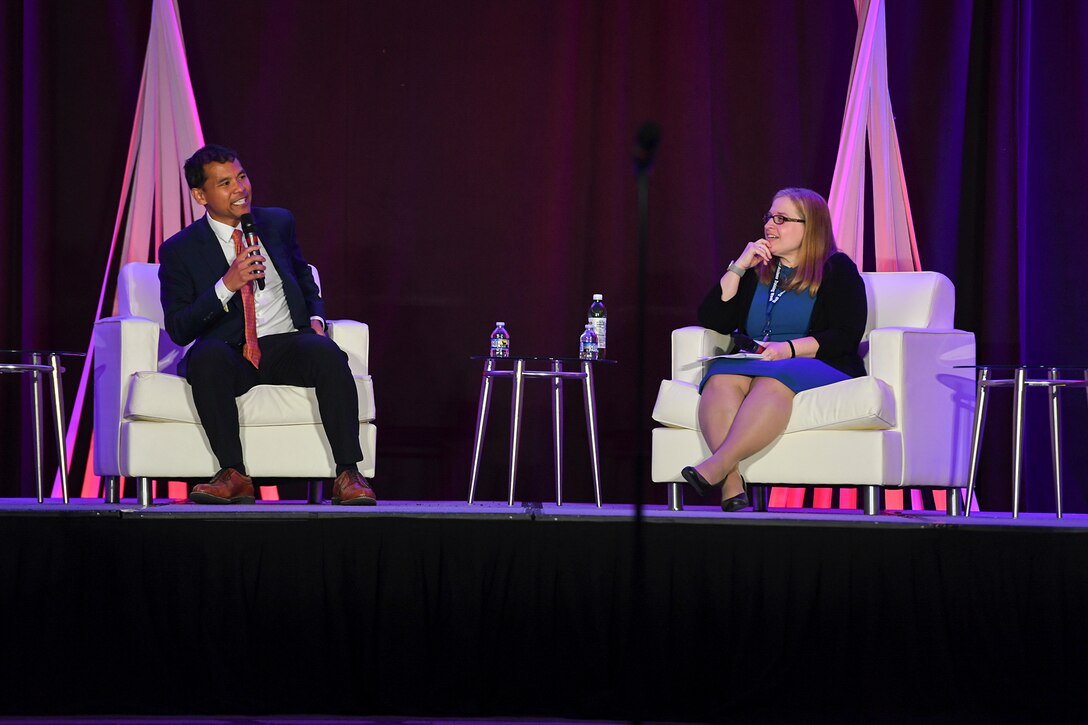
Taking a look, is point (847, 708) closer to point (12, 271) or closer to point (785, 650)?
point (785, 650)

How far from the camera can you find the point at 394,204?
200 inches

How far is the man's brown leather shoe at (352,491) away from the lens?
3393 mm

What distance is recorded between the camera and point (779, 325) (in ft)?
12.4

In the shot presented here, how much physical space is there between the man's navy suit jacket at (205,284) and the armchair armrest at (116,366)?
5.0 inches

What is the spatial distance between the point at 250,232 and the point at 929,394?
217cm

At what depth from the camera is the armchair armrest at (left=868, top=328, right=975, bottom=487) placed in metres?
3.68

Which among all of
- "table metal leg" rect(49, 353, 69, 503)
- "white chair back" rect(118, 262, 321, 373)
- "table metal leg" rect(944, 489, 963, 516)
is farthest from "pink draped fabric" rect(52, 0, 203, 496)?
"table metal leg" rect(944, 489, 963, 516)

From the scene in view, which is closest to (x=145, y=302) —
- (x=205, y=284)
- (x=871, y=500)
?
(x=205, y=284)

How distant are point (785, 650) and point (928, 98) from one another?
3.03 m

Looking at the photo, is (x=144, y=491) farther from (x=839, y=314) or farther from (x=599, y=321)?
(x=839, y=314)

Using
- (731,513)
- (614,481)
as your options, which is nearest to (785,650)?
(731,513)

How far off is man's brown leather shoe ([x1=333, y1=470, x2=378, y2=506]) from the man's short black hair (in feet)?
3.41

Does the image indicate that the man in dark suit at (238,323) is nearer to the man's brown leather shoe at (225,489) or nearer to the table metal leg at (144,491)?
the man's brown leather shoe at (225,489)

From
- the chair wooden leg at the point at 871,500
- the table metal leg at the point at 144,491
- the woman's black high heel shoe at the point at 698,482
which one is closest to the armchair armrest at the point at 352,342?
the table metal leg at the point at 144,491
